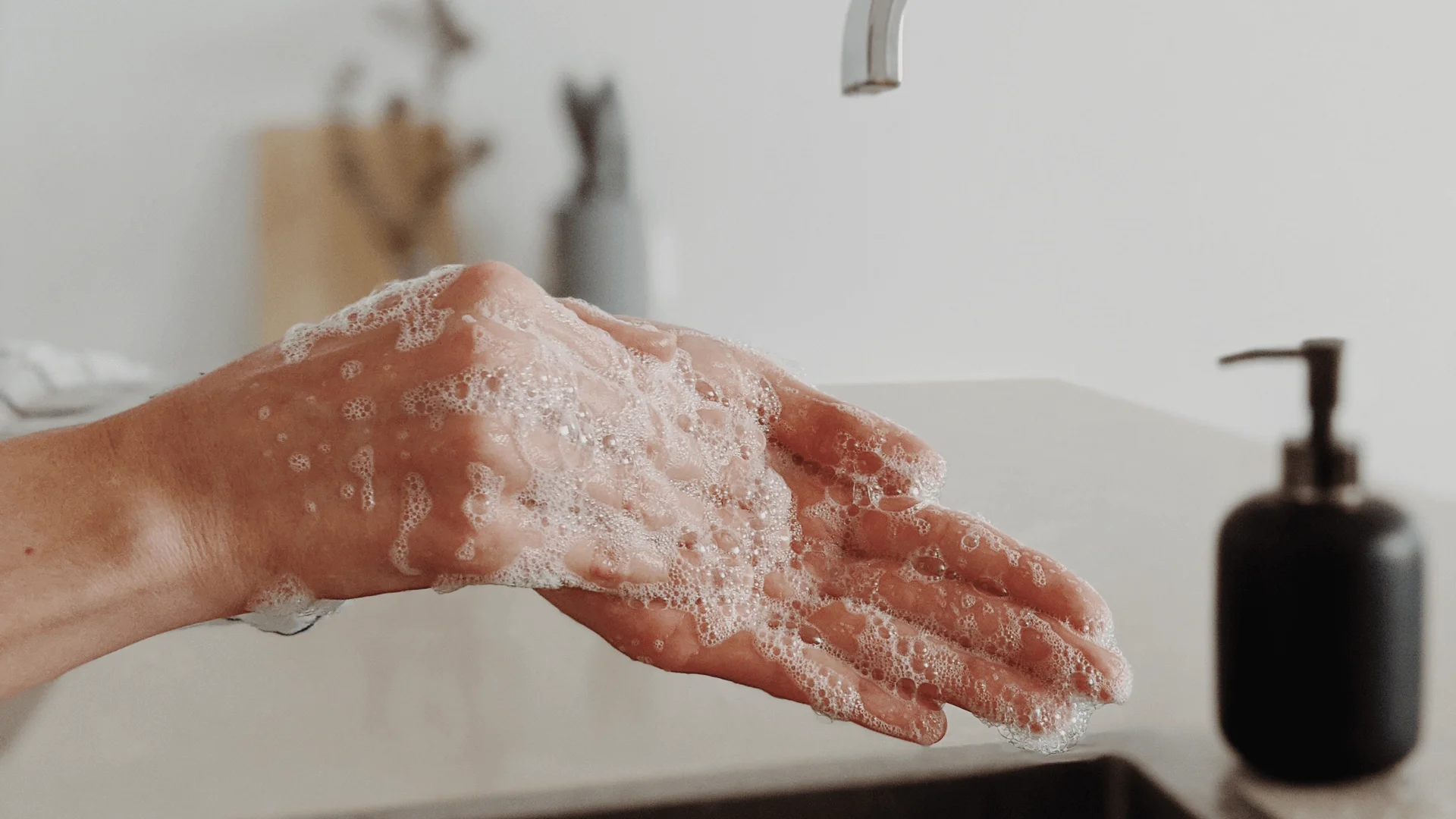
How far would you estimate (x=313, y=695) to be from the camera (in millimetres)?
589

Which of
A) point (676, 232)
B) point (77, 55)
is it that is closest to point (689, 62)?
point (676, 232)

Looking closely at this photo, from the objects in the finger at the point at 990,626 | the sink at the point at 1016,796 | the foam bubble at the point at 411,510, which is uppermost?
the foam bubble at the point at 411,510

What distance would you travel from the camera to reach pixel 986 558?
1.61 feet

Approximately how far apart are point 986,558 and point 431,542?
243 millimetres

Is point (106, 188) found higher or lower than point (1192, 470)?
higher

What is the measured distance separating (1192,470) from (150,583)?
2.95 feet

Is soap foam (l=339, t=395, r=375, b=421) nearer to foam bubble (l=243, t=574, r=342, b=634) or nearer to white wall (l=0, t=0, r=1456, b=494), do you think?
foam bubble (l=243, t=574, r=342, b=634)

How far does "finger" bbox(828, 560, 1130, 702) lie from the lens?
0.44 m

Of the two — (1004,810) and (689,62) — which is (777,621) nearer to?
(1004,810)

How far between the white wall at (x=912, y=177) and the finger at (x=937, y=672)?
911mm

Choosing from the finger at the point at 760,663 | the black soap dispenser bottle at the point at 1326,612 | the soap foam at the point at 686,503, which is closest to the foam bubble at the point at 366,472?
the soap foam at the point at 686,503

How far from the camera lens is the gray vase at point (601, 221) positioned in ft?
4.12

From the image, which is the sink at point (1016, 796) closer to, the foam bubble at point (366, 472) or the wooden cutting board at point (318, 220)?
the foam bubble at point (366, 472)

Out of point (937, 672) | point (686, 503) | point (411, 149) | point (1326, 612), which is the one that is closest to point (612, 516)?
point (686, 503)
